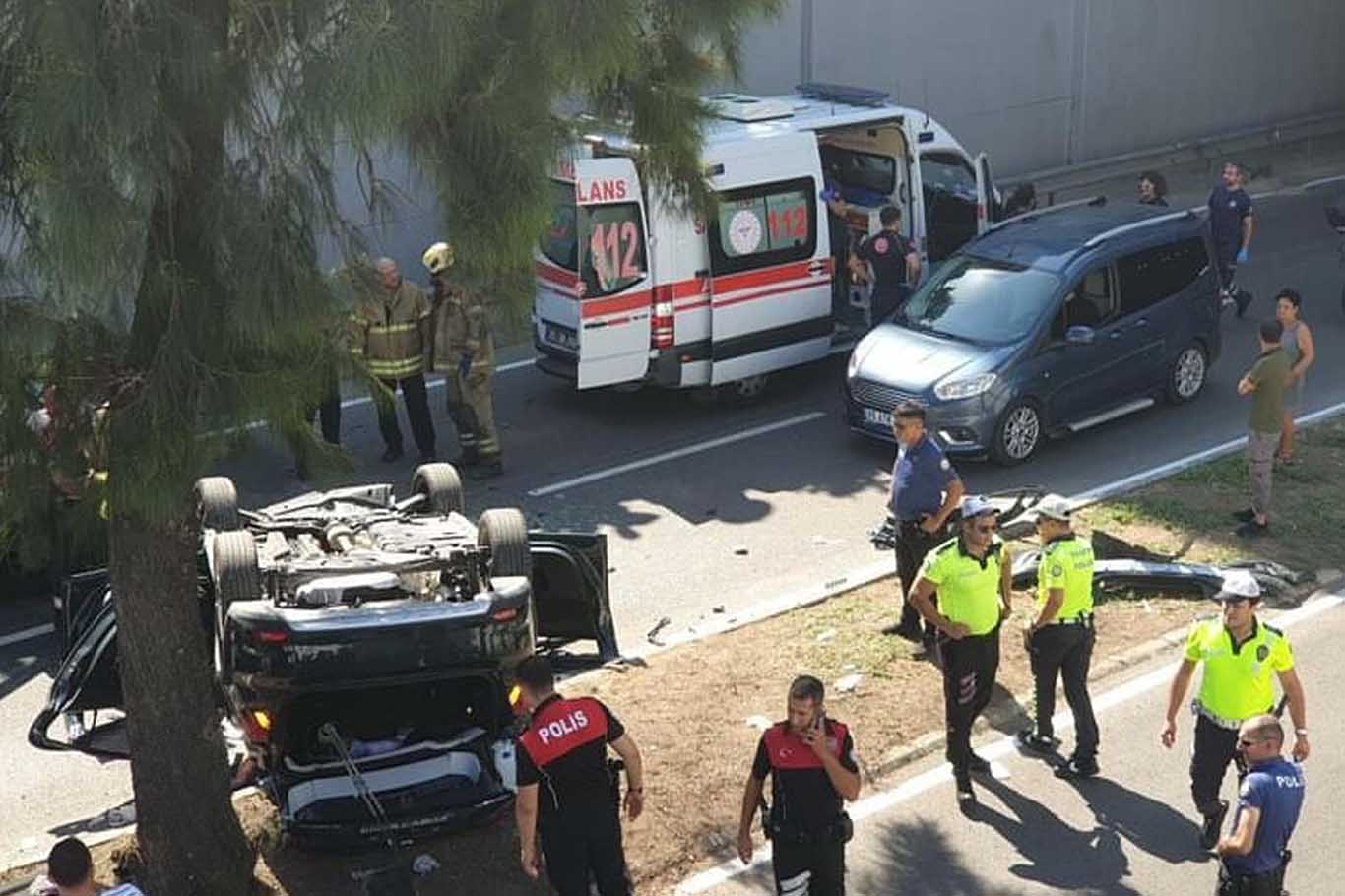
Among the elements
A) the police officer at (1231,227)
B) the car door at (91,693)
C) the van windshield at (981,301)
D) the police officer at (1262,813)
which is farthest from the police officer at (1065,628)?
the police officer at (1231,227)

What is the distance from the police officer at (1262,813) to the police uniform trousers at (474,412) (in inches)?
314

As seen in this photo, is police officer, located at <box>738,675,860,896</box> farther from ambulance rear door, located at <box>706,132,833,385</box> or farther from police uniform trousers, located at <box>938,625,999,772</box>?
ambulance rear door, located at <box>706,132,833,385</box>

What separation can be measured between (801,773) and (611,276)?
25.8 feet

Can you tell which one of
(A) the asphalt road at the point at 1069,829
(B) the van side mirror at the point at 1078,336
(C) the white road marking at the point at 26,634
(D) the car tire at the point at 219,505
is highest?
(D) the car tire at the point at 219,505

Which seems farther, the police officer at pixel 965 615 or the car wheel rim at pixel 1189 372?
the car wheel rim at pixel 1189 372

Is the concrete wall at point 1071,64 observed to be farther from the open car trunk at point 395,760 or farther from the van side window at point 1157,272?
the open car trunk at point 395,760

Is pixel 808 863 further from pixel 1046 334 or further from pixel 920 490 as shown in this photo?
pixel 1046 334

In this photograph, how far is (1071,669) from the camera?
9.18 meters

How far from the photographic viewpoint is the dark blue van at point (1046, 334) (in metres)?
14.2

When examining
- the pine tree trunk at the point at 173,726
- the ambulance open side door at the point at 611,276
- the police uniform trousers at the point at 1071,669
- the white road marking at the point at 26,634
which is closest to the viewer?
the pine tree trunk at the point at 173,726

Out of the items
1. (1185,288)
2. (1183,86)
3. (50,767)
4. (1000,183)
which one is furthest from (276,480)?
(1183,86)

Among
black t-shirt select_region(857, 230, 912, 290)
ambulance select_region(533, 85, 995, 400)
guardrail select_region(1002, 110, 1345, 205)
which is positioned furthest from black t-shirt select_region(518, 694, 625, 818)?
guardrail select_region(1002, 110, 1345, 205)

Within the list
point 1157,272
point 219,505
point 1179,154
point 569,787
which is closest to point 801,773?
point 569,787

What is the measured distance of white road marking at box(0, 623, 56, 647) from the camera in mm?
11273
